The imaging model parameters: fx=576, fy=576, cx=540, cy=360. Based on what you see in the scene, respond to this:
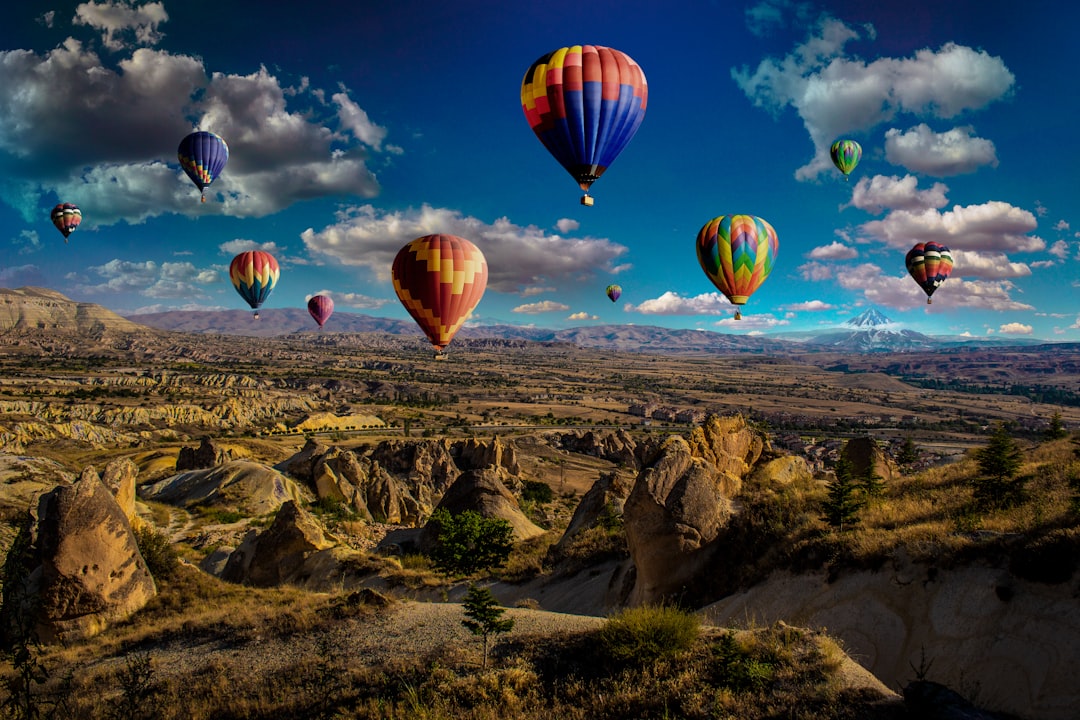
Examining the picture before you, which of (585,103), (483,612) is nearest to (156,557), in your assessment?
(483,612)

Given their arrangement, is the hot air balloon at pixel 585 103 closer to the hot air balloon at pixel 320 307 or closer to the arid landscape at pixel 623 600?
the arid landscape at pixel 623 600

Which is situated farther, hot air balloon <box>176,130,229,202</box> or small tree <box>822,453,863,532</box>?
hot air balloon <box>176,130,229,202</box>

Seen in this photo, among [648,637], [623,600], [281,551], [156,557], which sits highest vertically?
[648,637]

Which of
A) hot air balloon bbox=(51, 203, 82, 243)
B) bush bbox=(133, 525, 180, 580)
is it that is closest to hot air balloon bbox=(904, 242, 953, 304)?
bush bbox=(133, 525, 180, 580)

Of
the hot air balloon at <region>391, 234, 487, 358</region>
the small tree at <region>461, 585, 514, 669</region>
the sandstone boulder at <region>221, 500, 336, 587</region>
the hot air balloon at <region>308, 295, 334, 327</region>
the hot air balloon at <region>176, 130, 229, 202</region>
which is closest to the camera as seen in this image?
the small tree at <region>461, 585, 514, 669</region>

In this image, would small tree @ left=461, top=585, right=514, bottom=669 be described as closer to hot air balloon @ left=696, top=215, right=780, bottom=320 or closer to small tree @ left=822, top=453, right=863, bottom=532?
small tree @ left=822, top=453, right=863, bottom=532

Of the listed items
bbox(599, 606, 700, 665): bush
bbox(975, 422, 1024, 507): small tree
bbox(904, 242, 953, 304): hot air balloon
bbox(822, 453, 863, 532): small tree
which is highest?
bbox(904, 242, 953, 304): hot air balloon

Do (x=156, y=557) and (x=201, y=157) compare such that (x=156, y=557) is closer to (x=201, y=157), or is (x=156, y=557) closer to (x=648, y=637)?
(x=648, y=637)
